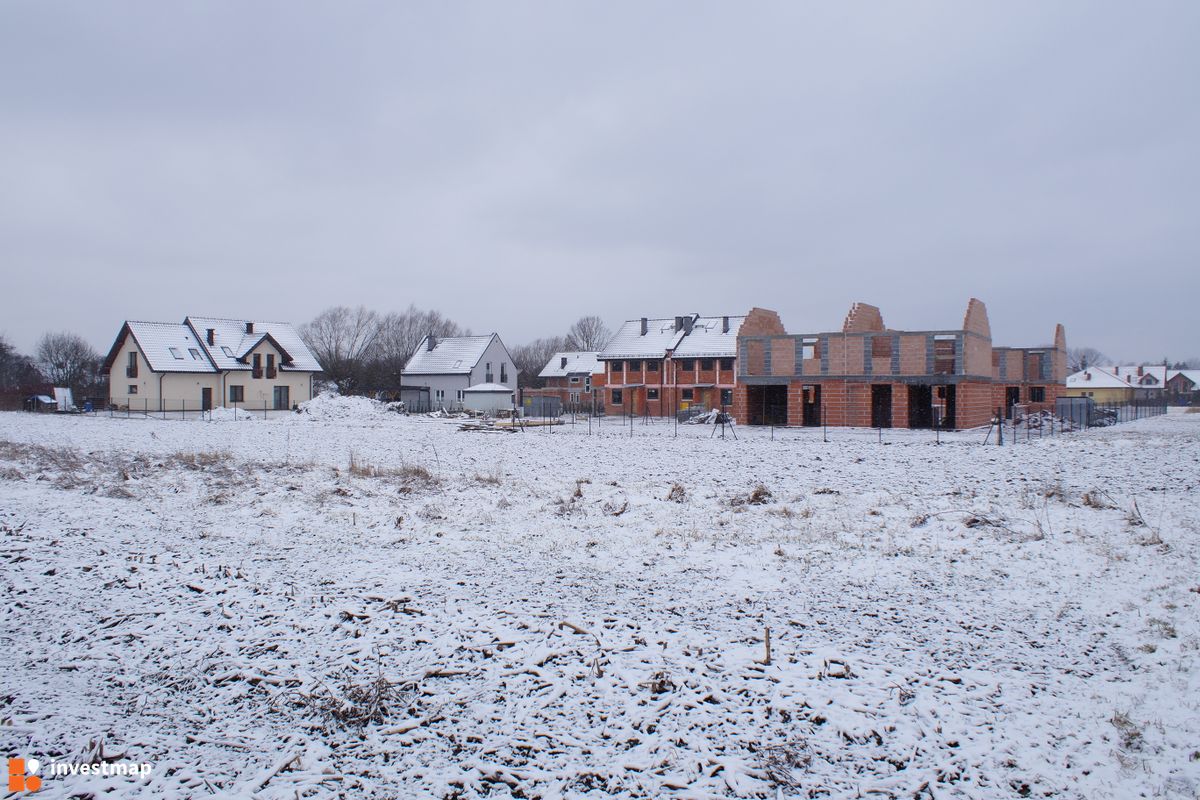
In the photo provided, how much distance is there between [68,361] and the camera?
79.1 metres

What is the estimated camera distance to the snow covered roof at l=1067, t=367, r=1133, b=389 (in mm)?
94375

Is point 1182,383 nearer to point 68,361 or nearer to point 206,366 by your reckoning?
point 206,366

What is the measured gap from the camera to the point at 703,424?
43.8 m

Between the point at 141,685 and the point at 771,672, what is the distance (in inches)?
202

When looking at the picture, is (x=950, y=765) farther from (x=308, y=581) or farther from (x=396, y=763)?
(x=308, y=581)

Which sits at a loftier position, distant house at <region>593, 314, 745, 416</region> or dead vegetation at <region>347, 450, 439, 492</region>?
distant house at <region>593, 314, 745, 416</region>

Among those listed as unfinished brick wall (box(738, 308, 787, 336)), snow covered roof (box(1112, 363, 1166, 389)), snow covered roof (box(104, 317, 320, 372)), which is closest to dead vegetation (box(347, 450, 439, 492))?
unfinished brick wall (box(738, 308, 787, 336))

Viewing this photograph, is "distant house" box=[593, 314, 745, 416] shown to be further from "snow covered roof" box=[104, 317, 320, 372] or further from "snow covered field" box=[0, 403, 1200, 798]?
"snow covered field" box=[0, 403, 1200, 798]

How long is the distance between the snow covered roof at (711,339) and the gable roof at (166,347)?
36.8 meters

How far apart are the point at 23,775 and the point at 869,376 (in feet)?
128

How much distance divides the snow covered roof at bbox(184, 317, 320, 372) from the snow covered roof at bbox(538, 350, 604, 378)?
3115 centimetres

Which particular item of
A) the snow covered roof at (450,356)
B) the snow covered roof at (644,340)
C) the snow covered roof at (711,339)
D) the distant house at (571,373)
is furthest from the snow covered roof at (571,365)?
the snow covered roof at (711,339)

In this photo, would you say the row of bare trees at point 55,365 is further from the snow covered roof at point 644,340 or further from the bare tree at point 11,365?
the snow covered roof at point 644,340

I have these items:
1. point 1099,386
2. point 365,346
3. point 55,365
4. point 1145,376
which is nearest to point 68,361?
point 55,365
